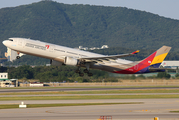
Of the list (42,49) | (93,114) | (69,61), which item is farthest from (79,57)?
(93,114)

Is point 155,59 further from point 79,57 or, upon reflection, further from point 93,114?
point 93,114

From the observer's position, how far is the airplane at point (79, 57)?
51322mm

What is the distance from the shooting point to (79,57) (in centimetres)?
5494

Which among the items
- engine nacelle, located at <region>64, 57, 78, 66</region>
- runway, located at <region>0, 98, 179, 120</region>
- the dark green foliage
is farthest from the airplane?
the dark green foliage

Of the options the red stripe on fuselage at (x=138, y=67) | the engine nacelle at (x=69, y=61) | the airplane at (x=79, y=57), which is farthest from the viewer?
the red stripe on fuselage at (x=138, y=67)

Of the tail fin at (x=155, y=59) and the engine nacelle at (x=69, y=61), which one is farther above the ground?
the tail fin at (x=155, y=59)

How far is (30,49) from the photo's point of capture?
2015 inches

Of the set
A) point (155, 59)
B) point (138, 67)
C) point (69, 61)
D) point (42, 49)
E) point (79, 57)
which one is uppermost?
point (42, 49)

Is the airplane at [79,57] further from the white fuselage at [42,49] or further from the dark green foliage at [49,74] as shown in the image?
the dark green foliage at [49,74]

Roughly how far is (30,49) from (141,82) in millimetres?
33784

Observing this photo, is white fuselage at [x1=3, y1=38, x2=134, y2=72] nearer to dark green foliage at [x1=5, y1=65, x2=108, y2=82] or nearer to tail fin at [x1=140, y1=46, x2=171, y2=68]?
tail fin at [x1=140, y1=46, x2=171, y2=68]

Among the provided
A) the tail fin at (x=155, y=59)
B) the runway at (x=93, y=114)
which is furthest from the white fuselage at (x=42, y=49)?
the runway at (x=93, y=114)

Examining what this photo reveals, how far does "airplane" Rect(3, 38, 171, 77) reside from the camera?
51.3 meters

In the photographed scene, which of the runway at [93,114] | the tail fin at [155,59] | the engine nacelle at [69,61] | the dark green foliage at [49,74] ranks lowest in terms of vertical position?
the runway at [93,114]
